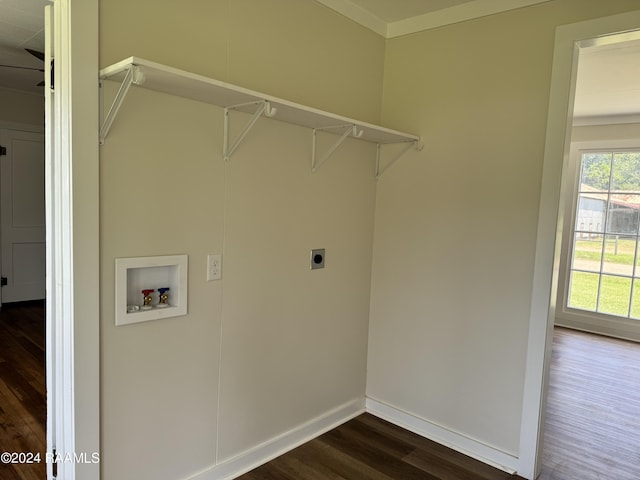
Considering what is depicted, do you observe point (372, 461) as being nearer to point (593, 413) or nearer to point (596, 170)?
point (593, 413)

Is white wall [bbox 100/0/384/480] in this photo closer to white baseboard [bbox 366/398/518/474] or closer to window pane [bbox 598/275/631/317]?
white baseboard [bbox 366/398/518/474]

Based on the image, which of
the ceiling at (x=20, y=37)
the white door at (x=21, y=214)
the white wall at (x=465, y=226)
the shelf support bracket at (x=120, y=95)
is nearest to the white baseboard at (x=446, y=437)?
the white wall at (x=465, y=226)

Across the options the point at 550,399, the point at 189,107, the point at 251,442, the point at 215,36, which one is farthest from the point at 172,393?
the point at 550,399

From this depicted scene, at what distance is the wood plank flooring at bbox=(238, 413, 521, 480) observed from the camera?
2.30 m

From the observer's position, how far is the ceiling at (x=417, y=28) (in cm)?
246

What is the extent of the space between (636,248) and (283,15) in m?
5.08

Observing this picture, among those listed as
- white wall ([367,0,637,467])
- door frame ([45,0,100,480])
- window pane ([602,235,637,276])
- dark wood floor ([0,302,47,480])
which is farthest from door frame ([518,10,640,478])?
window pane ([602,235,637,276])

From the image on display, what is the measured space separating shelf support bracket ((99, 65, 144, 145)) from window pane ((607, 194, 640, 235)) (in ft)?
18.6

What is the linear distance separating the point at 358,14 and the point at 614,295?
4.77 m

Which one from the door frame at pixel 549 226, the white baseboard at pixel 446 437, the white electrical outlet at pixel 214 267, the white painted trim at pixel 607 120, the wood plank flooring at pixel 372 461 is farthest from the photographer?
the white painted trim at pixel 607 120

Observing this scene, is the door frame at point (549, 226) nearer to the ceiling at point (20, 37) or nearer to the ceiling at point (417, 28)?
the ceiling at point (417, 28)

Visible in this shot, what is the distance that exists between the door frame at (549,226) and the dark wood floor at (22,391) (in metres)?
2.55

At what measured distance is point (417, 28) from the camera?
2695mm

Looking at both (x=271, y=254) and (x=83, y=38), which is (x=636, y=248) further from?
(x=83, y=38)
